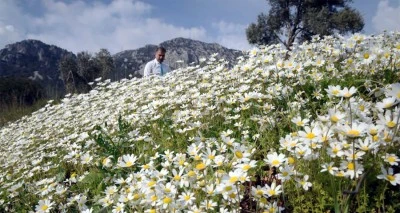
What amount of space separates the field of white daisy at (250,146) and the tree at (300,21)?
763 inches

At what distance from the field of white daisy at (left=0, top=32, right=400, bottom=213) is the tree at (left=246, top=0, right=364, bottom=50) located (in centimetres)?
1938

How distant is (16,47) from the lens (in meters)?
121

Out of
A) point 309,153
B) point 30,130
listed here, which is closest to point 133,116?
point 309,153

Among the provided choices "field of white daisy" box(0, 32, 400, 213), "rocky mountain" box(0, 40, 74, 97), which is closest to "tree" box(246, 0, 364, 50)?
"field of white daisy" box(0, 32, 400, 213)

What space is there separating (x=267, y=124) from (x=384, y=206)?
1.30 metres

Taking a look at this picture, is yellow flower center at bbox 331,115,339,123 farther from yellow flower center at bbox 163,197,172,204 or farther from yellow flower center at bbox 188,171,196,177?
yellow flower center at bbox 163,197,172,204

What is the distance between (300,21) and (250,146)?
2497 cm

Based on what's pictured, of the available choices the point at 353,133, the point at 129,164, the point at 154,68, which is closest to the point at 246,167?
the point at 353,133

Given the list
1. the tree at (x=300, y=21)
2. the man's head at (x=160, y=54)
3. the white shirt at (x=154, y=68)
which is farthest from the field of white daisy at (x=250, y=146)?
the tree at (x=300, y=21)

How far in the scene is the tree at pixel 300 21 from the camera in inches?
919

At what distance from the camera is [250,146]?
2.30m

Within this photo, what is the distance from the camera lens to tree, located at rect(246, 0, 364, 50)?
23.3 metres

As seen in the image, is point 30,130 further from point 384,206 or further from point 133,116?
point 384,206

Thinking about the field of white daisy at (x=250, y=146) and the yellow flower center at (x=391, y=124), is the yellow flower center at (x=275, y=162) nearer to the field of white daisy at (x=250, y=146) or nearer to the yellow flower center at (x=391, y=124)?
the field of white daisy at (x=250, y=146)
